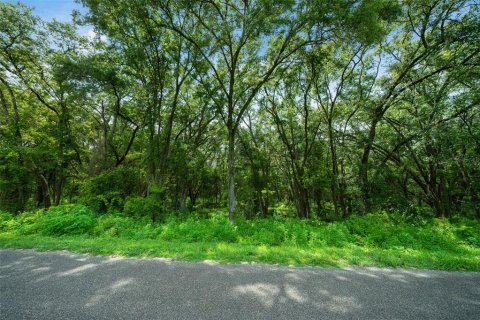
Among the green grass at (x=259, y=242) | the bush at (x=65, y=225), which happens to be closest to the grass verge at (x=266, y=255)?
the green grass at (x=259, y=242)

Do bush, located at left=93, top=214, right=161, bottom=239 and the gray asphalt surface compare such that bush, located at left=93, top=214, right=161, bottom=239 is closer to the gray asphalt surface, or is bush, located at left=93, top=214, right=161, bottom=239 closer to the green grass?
the green grass

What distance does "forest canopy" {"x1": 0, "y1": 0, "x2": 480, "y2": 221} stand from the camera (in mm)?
8570

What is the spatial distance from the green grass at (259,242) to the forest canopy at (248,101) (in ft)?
9.70

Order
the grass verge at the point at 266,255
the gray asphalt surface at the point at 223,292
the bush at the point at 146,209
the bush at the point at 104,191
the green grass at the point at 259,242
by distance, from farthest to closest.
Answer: the bush at the point at 104,191 → the bush at the point at 146,209 → the green grass at the point at 259,242 → the grass verge at the point at 266,255 → the gray asphalt surface at the point at 223,292

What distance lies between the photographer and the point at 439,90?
28.6 ft

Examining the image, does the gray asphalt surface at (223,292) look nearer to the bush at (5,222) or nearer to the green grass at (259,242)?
the green grass at (259,242)

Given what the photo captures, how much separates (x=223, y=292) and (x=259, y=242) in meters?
3.32

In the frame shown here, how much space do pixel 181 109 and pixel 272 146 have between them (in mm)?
8803

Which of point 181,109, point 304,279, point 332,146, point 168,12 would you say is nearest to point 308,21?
point 168,12

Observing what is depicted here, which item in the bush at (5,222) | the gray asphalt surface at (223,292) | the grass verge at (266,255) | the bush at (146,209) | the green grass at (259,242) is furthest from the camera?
the bush at (146,209)

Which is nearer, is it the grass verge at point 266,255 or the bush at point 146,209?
the grass verge at point 266,255

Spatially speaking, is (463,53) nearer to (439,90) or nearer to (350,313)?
(439,90)

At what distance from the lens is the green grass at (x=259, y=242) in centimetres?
459

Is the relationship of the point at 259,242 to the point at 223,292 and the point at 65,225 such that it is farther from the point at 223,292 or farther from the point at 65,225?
the point at 65,225
